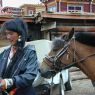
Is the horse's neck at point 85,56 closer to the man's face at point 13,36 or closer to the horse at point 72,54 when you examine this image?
the horse at point 72,54

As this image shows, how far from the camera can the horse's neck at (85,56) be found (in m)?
5.33

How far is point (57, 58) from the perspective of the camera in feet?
17.8

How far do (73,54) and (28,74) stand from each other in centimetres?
235

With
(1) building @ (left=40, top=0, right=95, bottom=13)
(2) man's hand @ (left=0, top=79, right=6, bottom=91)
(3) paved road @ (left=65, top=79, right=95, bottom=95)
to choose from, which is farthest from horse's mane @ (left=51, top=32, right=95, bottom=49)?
(1) building @ (left=40, top=0, right=95, bottom=13)

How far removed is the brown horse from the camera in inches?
209

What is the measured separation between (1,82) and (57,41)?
2.58 m

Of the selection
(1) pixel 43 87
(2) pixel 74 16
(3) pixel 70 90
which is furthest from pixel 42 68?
(2) pixel 74 16

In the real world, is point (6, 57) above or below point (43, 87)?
above

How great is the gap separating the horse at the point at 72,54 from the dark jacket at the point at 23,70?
A: 7.15 feet

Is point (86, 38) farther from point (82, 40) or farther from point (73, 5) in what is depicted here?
point (73, 5)

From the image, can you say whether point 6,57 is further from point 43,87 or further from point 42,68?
point 43,87

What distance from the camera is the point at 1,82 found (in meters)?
2.93

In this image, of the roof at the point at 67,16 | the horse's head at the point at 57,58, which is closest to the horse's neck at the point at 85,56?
the horse's head at the point at 57,58

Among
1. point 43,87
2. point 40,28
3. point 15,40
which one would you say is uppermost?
point 15,40
